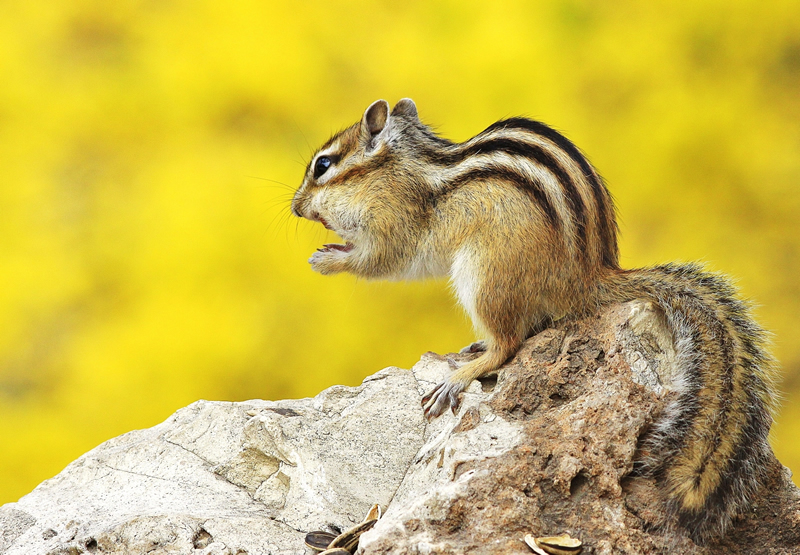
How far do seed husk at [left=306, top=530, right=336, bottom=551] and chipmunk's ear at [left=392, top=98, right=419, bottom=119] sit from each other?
1.72 m

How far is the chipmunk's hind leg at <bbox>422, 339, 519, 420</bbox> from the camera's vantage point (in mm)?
2578

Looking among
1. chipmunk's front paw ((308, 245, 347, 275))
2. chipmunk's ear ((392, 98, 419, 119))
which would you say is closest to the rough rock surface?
chipmunk's front paw ((308, 245, 347, 275))

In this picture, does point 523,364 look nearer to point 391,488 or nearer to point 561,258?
point 561,258

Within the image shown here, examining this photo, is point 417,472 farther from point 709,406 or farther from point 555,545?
point 709,406

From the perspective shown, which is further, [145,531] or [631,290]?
[631,290]

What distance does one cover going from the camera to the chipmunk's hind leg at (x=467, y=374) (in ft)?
8.46

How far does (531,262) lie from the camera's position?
2.54 meters

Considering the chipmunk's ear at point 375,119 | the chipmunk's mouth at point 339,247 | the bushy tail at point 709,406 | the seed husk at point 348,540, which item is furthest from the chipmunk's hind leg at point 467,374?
the chipmunk's ear at point 375,119

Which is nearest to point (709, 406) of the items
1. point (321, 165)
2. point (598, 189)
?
point (598, 189)

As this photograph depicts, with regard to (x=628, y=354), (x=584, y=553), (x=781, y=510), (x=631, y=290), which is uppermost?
(x=631, y=290)

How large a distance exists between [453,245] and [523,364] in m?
0.51

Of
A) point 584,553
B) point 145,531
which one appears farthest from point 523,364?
point 145,531

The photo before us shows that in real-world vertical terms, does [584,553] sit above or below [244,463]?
below

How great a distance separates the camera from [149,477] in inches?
106
